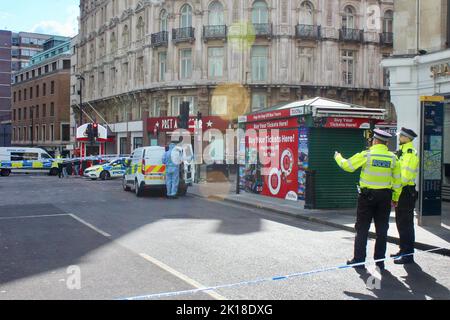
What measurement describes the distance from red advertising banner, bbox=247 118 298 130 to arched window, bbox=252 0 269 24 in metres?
20.5

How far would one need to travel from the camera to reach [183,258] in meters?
7.94

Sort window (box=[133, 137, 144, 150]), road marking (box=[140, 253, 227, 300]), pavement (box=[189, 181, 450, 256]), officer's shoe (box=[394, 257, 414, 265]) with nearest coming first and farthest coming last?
road marking (box=[140, 253, 227, 300]), officer's shoe (box=[394, 257, 414, 265]), pavement (box=[189, 181, 450, 256]), window (box=[133, 137, 144, 150])

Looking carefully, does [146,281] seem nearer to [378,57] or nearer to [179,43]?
[179,43]

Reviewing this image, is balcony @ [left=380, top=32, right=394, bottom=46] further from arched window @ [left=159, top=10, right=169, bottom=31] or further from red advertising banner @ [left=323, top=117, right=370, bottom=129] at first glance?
red advertising banner @ [left=323, top=117, right=370, bottom=129]

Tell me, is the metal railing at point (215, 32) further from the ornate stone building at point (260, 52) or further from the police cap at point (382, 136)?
the police cap at point (382, 136)

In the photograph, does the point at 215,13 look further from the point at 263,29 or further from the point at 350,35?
the point at 350,35

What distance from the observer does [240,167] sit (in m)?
19.7

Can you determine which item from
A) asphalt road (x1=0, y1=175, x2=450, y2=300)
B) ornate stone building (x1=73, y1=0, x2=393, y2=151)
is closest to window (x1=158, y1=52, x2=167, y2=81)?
ornate stone building (x1=73, y1=0, x2=393, y2=151)

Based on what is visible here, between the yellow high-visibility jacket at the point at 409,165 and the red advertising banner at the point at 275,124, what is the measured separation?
682 centimetres

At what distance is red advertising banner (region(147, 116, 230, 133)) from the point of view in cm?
3700

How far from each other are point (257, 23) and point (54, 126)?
120 feet

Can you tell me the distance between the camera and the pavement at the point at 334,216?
945cm

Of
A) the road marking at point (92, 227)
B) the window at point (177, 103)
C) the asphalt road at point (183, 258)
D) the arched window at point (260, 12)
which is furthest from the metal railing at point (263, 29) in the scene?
the road marking at point (92, 227)

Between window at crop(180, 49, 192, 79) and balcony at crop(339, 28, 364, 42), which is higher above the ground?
balcony at crop(339, 28, 364, 42)
